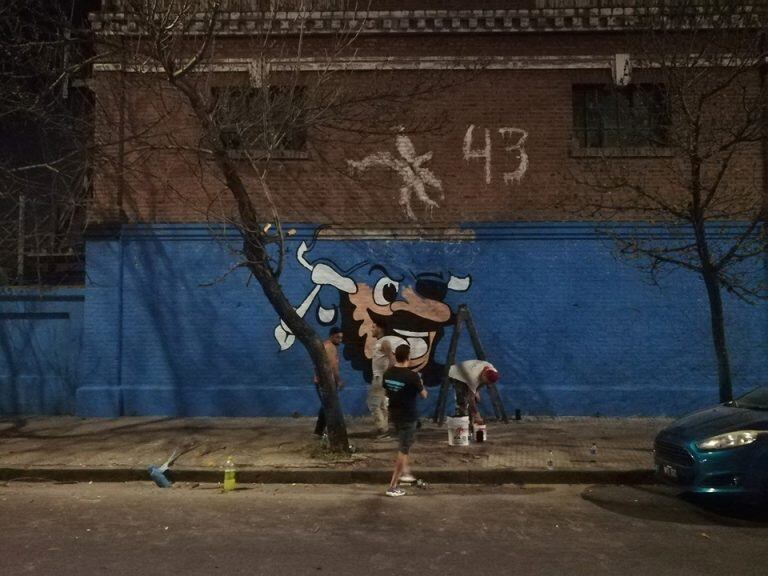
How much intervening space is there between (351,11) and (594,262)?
5.89 m

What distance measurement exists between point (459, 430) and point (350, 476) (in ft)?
6.10

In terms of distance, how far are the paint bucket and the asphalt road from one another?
141cm

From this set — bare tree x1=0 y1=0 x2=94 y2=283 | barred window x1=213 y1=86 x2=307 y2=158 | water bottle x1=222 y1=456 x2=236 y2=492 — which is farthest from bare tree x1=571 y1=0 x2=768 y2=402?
bare tree x1=0 y1=0 x2=94 y2=283

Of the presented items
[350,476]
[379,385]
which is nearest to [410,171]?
[379,385]

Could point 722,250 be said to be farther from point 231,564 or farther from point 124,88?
point 124,88

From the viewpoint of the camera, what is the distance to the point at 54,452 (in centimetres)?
927

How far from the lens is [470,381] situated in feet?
31.4

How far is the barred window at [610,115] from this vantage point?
11602 mm

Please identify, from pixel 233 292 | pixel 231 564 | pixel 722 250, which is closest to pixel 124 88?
pixel 233 292

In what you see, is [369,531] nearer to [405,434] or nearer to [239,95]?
[405,434]

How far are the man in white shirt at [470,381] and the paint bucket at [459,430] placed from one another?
147 mm

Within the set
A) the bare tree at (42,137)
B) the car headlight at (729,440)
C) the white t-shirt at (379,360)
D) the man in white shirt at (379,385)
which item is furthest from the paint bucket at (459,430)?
the bare tree at (42,137)

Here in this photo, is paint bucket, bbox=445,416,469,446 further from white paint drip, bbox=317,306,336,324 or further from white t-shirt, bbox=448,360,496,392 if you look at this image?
white paint drip, bbox=317,306,336,324

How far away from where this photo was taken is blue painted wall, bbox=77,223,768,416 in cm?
1147
